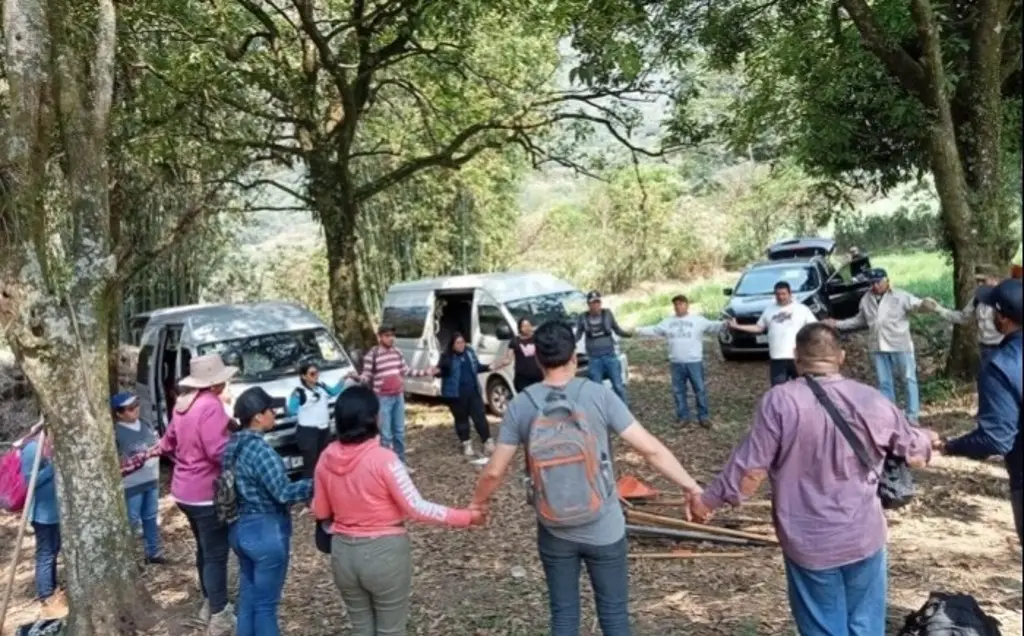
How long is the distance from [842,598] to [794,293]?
12440mm

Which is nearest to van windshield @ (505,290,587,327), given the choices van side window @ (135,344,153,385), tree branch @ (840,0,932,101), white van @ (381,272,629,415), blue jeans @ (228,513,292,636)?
white van @ (381,272,629,415)

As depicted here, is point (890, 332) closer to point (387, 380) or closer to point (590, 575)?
point (387, 380)

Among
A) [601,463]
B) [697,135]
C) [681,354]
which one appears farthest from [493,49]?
[601,463]

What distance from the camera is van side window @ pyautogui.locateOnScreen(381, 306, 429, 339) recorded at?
13.6 m

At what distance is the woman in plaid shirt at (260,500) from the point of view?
4301 millimetres

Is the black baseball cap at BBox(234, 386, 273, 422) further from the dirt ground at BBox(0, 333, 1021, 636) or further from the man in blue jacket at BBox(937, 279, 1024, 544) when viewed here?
the man in blue jacket at BBox(937, 279, 1024, 544)

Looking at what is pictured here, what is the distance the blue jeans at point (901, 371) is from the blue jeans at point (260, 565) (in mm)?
6860

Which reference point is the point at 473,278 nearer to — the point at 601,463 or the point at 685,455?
the point at 685,455

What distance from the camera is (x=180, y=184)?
14.5 m

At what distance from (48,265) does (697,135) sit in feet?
32.6

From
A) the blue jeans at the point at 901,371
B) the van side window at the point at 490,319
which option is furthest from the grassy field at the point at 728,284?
the van side window at the point at 490,319

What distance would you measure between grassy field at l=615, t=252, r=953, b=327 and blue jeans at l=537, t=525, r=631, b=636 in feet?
52.0

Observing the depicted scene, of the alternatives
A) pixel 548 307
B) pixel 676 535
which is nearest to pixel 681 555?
pixel 676 535

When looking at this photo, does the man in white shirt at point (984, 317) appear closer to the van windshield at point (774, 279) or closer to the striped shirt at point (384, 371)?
the striped shirt at point (384, 371)
